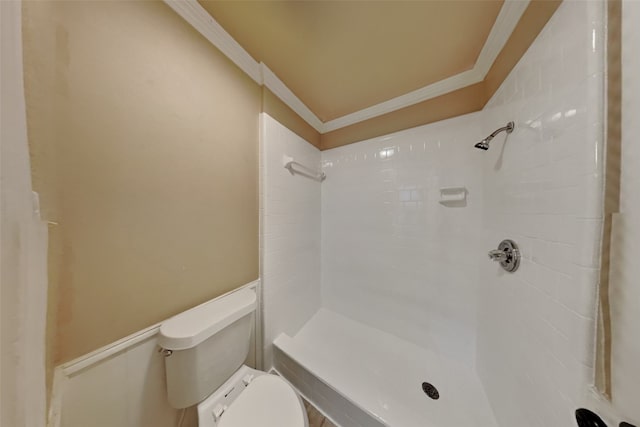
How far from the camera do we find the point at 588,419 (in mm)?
449

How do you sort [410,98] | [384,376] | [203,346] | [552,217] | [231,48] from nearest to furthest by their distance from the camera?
[552,217], [203,346], [231,48], [384,376], [410,98]

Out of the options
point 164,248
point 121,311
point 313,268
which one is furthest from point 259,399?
point 313,268

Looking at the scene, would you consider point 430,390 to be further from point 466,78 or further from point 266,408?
point 466,78

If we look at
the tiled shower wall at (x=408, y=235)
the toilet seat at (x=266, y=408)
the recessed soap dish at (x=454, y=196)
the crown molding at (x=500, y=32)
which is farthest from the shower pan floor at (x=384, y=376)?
the crown molding at (x=500, y=32)

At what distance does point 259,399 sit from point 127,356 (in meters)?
0.57

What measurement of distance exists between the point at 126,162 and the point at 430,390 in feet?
6.26

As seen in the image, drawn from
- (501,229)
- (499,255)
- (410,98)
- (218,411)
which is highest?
(410,98)

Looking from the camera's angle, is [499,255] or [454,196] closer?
[499,255]

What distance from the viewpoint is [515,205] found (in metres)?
0.83

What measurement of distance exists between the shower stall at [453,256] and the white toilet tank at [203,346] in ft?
0.99

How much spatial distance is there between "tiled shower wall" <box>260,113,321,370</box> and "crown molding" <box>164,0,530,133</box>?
0.25 meters

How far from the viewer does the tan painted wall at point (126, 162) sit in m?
0.53

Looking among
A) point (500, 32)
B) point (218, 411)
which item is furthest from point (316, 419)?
point (500, 32)

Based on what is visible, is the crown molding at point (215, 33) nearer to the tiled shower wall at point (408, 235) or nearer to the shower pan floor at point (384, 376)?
the tiled shower wall at point (408, 235)
